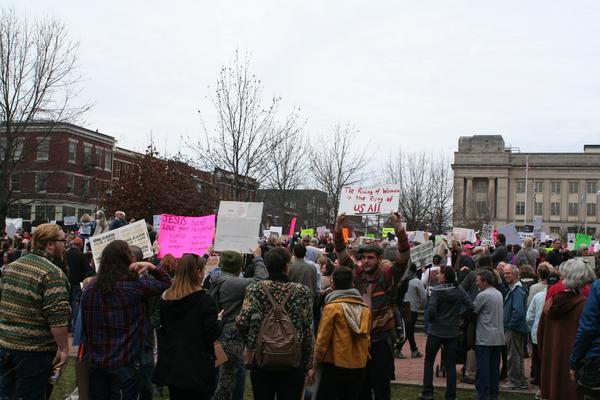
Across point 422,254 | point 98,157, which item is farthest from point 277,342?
point 98,157

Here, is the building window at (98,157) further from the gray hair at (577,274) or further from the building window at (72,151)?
the gray hair at (577,274)

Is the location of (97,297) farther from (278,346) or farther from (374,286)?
(374,286)

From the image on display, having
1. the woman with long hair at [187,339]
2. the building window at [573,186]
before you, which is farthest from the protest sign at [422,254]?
the building window at [573,186]

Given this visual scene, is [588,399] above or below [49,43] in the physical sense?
below

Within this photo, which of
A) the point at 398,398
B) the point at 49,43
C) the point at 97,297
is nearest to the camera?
the point at 97,297

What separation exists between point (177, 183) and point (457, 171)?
6631 centimetres

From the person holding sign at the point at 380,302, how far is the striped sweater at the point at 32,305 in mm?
3422

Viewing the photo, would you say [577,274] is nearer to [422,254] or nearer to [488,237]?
[422,254]

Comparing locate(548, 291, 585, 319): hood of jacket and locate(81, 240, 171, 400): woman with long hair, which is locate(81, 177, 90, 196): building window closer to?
locate(81, 240, 171, 400): woman with long hair

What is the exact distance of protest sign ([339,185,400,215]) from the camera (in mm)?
10539

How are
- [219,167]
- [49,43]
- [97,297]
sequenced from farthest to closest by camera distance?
[49,43] → [219,167] → [97,297]

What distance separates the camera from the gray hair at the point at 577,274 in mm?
6980

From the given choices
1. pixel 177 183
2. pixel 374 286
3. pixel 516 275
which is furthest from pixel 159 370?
pixel 177 183

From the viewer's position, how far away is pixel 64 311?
5.73 metres
